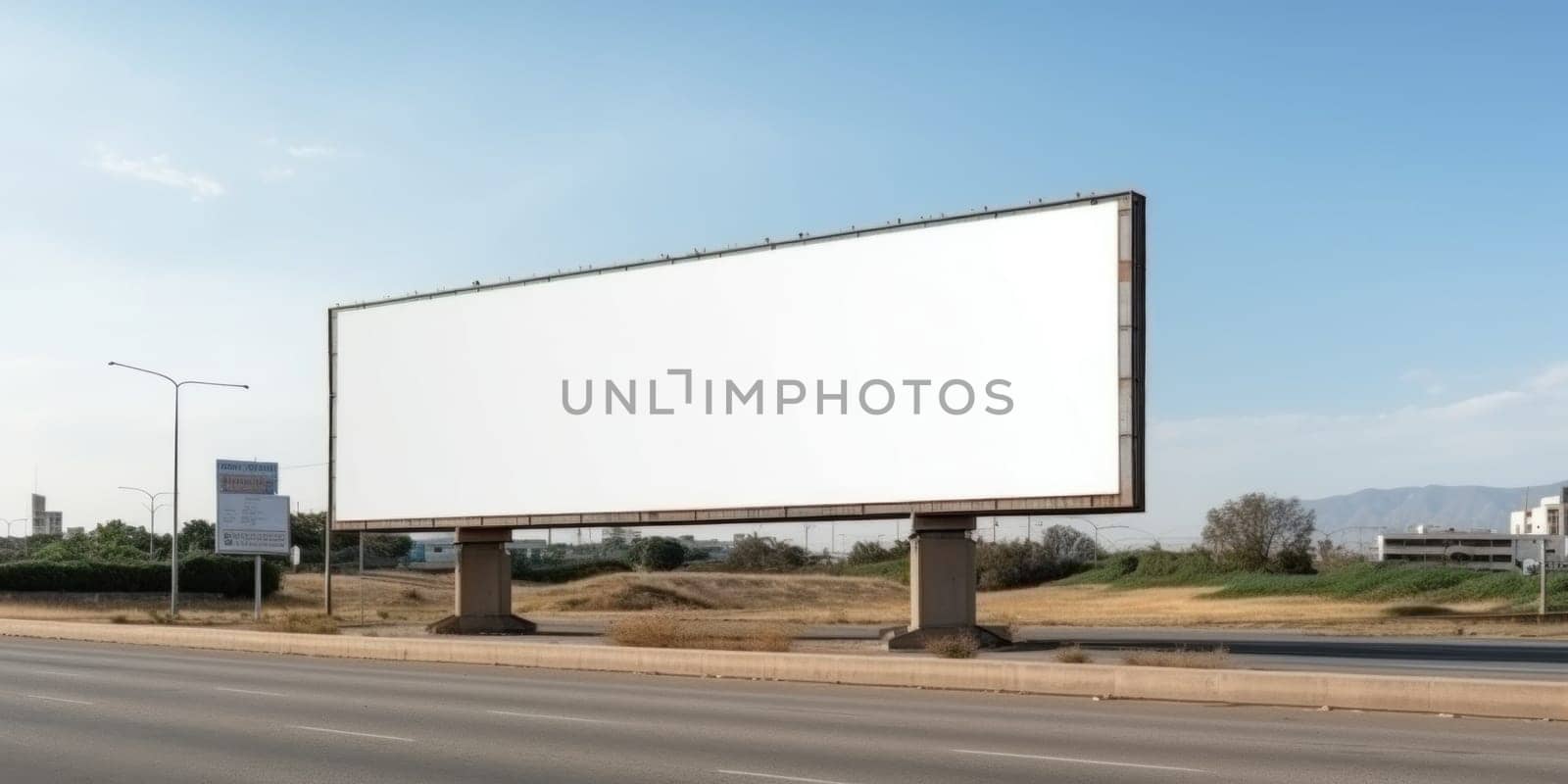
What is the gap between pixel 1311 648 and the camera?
35.8m

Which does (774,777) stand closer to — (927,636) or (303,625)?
(927,636)

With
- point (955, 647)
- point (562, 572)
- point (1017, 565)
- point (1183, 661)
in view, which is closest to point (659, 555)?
point (562, 572)

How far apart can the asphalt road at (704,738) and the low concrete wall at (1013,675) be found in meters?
0.39

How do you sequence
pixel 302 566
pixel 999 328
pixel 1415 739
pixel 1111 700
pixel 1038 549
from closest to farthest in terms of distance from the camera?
pixel 1415 739, pixel 1111 700, pixel 999 328, pixel 1038 549, pixel 302 566

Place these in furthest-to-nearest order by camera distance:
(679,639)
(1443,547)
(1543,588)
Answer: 1. (1443,547)
2. (1543,588)
3. (679,639)

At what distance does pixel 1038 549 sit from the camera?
102 meters

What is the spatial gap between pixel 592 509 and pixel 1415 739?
3019 centimetres

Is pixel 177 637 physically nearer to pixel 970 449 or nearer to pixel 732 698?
pixel 970 449

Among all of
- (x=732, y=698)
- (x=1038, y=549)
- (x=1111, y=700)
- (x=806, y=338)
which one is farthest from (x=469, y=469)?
(x=1038, y=549)

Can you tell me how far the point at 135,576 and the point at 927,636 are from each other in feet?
184

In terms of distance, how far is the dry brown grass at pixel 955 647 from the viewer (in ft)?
101

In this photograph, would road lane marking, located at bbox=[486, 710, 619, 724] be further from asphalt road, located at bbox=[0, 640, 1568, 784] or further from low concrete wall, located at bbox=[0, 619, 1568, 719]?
low concrete wall, located at bbox=[0, 619, 1568, 719]

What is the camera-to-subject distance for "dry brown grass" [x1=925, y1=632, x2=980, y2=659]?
30.7 meters

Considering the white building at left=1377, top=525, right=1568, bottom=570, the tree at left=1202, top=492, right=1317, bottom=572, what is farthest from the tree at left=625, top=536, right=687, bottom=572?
the white building at left=1377, top=525, right=1568, bottom=570
